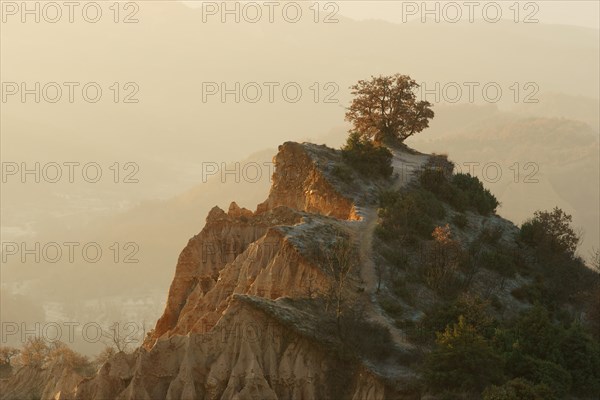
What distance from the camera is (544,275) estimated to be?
48250 millimetres

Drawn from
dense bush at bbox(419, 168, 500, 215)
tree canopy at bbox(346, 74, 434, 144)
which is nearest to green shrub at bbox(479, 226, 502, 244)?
dense bush at bbox(419, 168, 500, 215)

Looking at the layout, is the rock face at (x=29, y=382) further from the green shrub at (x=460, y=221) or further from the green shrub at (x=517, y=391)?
the green shrub at (x=460, y=221)

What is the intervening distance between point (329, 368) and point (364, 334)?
7.60ft

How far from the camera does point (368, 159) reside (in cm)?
5409

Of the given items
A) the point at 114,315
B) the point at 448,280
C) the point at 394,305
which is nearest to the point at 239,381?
the point at 394,305

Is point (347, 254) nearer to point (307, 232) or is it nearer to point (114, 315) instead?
point (307, 232)

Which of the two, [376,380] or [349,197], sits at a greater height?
[349,197]

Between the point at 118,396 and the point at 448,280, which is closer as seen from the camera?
the point at 118,396

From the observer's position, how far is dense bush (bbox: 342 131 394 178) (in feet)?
176

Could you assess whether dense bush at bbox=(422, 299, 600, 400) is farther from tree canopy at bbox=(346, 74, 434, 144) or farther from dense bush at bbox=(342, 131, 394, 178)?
tree canopy at bbox=(346, 74, 434, 144)

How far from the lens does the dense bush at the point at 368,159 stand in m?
53.6

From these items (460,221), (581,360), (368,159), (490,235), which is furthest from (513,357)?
(368,159)

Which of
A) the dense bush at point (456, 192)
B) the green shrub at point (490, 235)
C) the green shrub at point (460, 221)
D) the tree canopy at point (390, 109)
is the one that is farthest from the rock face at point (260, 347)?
the tree canopy at point (390, 109)

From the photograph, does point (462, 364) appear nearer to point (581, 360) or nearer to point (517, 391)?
point (517, 391)
